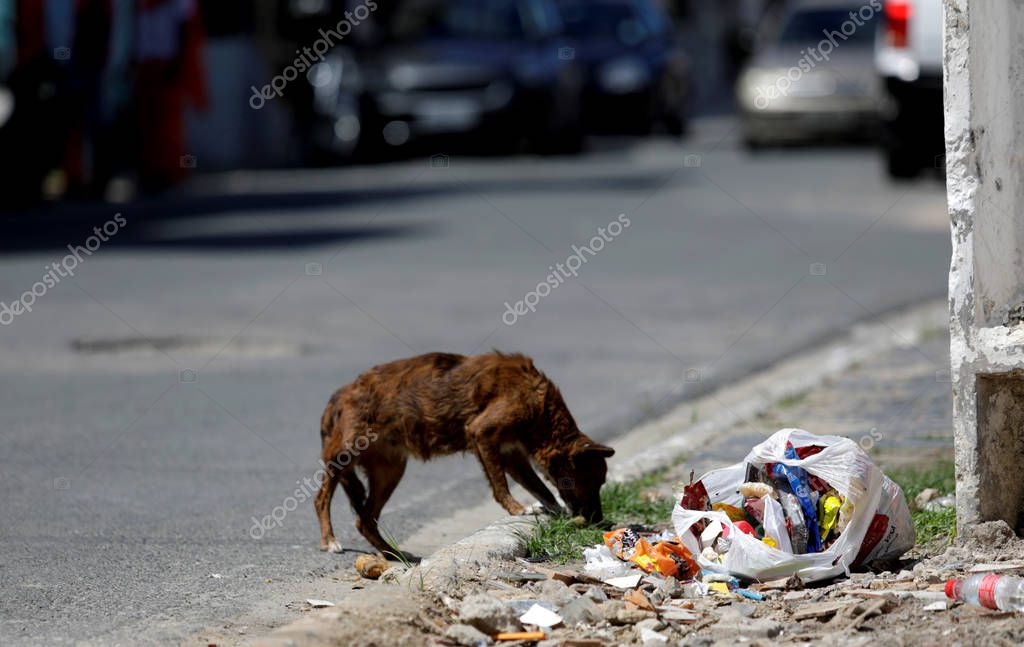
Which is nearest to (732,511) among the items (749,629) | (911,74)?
(749,629)

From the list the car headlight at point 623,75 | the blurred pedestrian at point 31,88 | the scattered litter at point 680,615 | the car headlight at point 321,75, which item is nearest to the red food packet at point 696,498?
the scattered litter at point 680,615

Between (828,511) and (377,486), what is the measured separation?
1.56m

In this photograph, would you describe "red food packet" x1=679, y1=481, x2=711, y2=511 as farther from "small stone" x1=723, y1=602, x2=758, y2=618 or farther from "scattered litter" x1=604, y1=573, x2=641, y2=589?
"small stone" x1=723, y1=602, x2=758, y2=618

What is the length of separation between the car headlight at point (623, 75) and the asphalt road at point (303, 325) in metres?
6.03

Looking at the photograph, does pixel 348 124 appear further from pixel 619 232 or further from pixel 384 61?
pixel 619 232

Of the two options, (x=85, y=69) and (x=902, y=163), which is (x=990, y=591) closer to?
(x=902, y=163)

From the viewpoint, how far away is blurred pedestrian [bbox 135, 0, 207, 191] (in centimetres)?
2088

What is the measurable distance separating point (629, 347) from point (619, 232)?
214 inches

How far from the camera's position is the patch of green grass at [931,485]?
516cm

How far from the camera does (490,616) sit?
423cm

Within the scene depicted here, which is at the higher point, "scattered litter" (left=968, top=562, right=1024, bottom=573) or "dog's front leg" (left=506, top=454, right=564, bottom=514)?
"dog's front leg" (left=506, top=454, right=564, bottom=514)

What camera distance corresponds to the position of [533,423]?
17.9 feet

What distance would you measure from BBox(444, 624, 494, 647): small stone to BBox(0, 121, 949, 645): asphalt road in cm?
73

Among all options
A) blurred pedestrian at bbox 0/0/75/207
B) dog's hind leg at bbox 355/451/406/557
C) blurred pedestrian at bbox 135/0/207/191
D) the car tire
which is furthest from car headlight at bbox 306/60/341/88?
dog's hind leg at bbox 355/451/406/557
